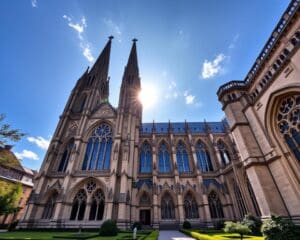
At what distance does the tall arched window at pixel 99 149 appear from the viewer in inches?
939

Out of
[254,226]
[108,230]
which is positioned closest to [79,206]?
[108,230]

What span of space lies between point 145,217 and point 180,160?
38.3 feet

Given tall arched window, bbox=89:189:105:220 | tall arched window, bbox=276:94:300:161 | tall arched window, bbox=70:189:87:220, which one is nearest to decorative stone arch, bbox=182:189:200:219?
tall arched window, bbox=89:189:105:220

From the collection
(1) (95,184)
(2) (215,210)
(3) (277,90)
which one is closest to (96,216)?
(1) (95,184)

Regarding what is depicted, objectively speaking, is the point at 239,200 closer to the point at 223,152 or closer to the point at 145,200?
the point at 223,152

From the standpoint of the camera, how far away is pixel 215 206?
24.0m

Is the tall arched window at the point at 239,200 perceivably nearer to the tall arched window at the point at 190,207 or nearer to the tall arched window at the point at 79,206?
the tall arched window at the point at 190,207

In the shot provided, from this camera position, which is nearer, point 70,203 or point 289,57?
point 289,57

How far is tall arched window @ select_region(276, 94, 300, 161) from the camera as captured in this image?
10.2 metres

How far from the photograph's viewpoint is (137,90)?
120ft

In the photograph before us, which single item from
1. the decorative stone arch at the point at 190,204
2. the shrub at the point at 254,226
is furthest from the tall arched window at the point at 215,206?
the shrub at the point at 254,226

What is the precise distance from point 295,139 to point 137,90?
30.7 metres

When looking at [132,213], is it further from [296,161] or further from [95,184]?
[296,161]

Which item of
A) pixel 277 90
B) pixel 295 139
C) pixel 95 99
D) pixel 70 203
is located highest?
pixel 95 99
